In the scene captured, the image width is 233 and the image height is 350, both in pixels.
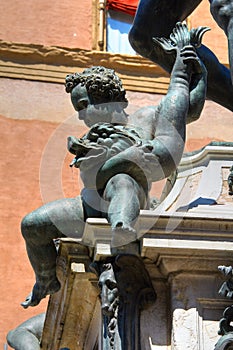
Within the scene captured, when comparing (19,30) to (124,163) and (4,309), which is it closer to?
(4,309)

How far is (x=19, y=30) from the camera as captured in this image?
13.7m

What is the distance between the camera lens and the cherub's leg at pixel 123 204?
12.9ft

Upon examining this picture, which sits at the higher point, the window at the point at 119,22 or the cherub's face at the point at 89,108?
the window at the point at 119,22

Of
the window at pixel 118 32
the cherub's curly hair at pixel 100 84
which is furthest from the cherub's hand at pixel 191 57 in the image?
the window at pixel 118 32

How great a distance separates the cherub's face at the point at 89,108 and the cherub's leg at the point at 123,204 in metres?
0.32

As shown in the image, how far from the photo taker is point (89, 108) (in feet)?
14.6

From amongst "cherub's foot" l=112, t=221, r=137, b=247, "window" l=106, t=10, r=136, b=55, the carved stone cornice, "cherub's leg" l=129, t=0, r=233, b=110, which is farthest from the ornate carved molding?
"window" l=106, t=10, r=136, b=55

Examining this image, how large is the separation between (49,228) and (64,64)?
9.25m

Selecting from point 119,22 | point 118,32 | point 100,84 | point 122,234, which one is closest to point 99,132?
point 100,84

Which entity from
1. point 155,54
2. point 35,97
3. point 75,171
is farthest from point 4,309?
point 155,54

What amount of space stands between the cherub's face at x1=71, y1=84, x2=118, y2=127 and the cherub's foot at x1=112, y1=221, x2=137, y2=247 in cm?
65

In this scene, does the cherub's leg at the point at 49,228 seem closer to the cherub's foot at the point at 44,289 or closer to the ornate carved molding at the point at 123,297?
the cherub's foot at the point at 44,289

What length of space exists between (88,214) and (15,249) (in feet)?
26.1

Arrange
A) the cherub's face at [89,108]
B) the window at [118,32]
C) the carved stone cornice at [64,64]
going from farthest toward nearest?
the window at [118,32] → the carved stone cornice at [64,64] → the cherub's face at [89,108]
